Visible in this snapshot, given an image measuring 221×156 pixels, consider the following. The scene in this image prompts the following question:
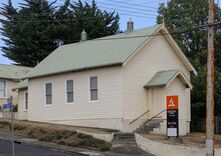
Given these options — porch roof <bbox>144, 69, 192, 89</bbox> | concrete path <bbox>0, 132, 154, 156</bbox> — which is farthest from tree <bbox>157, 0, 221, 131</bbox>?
concrete path <bbox>0, 132, 154, 156</bbox>

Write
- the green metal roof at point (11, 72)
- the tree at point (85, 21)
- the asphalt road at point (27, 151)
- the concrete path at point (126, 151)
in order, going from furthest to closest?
the tree at point (85, 21), the green metal roof at point (11, 72), the concrete path at point (126, 151), the asphalt road at point (27, 151)

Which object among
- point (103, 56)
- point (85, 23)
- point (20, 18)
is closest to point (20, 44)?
point (20, 18)

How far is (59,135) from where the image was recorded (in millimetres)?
29016

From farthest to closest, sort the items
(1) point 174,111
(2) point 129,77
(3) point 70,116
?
1. (3) point 70,116
2. (2) point 129,77
3. (1) point 174,111

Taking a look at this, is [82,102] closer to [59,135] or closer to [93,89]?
[93,89]

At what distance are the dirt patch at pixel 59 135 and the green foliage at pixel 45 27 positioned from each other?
25224 millimetres

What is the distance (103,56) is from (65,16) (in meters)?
28.9

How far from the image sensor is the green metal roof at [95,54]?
31.3 meters

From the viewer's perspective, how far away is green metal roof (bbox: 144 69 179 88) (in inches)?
1214

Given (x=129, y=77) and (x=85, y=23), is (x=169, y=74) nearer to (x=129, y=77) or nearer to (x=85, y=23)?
(x=129, y=77)

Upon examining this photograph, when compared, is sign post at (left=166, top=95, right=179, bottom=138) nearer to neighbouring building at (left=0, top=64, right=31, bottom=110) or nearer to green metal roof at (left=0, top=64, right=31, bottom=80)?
green metal roof at (left=0, top=64, right=31, bottom=80)

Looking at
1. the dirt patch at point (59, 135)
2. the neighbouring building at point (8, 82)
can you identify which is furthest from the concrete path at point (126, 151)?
the neighbouring building at point (8, 82)

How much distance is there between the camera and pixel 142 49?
31.9 m

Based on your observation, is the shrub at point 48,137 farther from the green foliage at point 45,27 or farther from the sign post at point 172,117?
the green foliage at point 45,27
